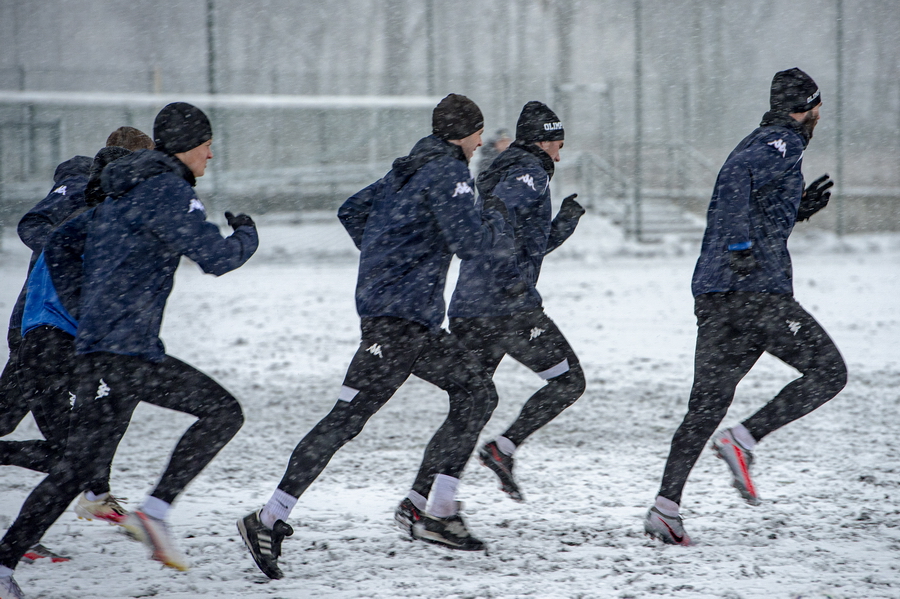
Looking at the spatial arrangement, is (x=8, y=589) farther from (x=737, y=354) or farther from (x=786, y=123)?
(x=786, y=123)

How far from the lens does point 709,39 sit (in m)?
27.0

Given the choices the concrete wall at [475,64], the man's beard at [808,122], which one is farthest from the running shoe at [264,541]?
the concrete wall at [475,64]

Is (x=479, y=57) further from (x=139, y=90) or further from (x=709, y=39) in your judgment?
(x=139, y=90)

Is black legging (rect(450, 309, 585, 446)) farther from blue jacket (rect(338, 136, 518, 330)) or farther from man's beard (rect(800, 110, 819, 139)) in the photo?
man's beard (rect(800, 110, 819, 139))

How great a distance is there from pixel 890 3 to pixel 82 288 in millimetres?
24463

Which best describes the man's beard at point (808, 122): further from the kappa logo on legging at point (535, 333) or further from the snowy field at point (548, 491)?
the snowy field at point (548, 491)

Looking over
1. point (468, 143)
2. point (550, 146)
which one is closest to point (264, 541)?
point (468, 143)

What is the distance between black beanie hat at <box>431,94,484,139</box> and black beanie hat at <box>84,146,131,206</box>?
3.82 feet

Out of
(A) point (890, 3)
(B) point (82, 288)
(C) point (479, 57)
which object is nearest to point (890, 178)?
(A) point (890, 3)

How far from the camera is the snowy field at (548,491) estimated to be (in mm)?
3199

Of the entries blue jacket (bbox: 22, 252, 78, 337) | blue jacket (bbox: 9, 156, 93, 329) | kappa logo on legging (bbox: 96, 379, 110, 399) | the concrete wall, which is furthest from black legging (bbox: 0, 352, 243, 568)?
the concrete wall

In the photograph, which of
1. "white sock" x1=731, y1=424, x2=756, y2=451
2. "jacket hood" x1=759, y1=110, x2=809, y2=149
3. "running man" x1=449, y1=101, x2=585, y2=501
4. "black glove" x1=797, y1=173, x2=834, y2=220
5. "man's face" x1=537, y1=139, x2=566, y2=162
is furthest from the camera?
"man's face" x1=537, y1=139, x2=566, y2=162

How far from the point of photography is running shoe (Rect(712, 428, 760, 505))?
3.80 metres

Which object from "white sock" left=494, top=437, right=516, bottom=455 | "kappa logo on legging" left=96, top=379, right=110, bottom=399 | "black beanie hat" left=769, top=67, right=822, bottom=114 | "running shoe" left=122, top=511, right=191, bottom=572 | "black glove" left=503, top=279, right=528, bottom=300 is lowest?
"white sock" left=494, top=437, right=516, bottom=455
